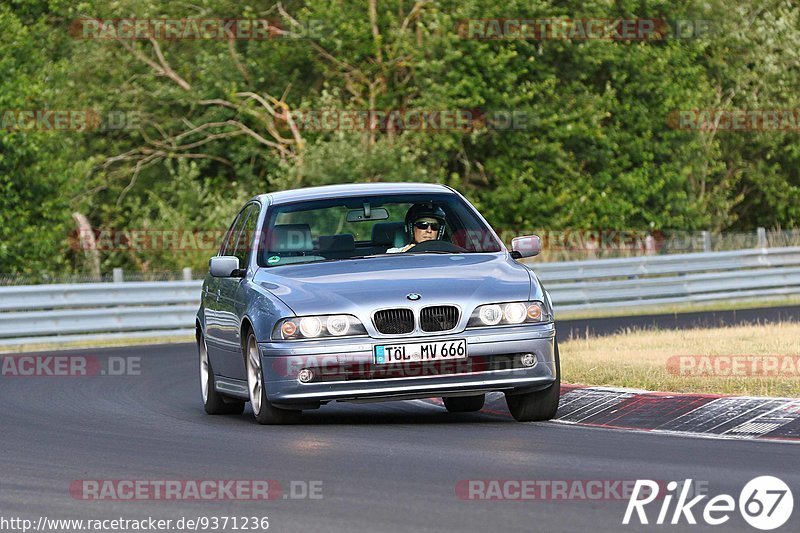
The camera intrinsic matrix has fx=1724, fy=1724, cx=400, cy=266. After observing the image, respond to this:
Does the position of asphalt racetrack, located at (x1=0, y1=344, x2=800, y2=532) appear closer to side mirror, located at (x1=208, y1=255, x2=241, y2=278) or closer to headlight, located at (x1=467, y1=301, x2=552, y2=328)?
headlight, located at (x1=467, y1=301, x2=552, y2=328)

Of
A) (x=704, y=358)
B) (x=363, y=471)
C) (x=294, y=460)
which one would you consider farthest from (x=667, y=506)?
(x=704, y=358)

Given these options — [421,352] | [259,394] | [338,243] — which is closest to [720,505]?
[421,352]

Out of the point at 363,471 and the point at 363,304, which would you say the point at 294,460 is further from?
the point at 363,304

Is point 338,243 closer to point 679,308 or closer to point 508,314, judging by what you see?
point 508,314

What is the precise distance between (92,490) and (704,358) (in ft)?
27.3

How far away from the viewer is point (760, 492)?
7.93 metres

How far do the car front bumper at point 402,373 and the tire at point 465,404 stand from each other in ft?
5.68

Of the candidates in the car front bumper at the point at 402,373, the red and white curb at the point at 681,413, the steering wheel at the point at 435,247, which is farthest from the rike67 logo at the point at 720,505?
the steering wheel at the point at 435,247

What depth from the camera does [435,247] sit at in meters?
12.3

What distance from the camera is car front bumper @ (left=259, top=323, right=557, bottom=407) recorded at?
11.0 meters

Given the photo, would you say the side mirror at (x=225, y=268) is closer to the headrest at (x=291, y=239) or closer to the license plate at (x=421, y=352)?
the headrest at (x=291, y=239)

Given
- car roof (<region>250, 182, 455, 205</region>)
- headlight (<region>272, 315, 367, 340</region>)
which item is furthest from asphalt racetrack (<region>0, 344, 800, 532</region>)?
car roof (<region>250, 182, 455, 205</region>)

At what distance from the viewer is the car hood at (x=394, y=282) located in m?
11.1

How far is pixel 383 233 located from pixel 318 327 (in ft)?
5.55
